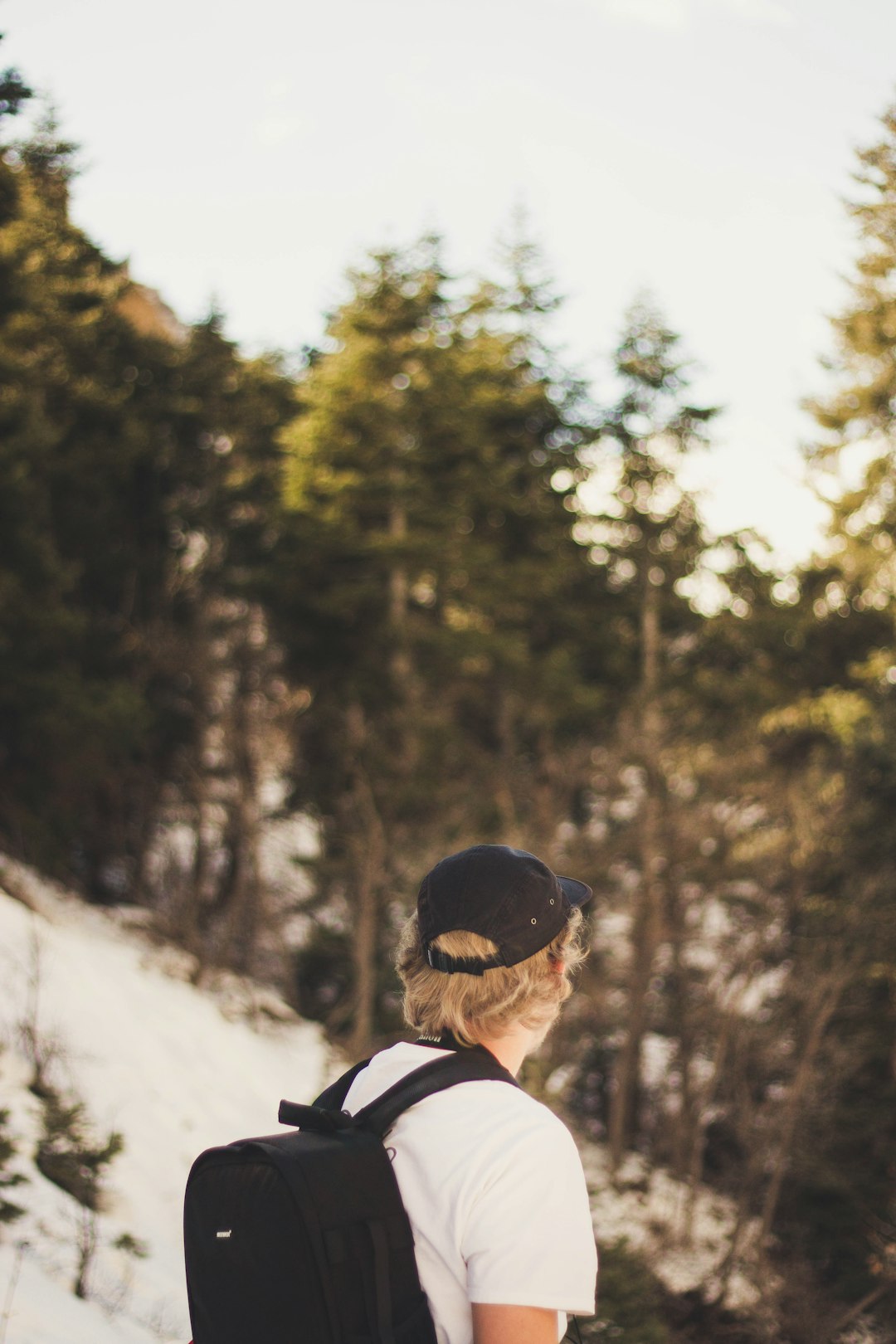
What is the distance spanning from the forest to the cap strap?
13391 mm

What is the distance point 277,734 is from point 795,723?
10.8 m

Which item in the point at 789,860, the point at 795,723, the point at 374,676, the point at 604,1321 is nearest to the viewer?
the point at 604,1321

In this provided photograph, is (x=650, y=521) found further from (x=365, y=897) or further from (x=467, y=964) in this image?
(x=467, y=964)

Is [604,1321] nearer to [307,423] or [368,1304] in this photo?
[368,1304]

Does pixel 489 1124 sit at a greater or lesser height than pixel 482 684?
greater

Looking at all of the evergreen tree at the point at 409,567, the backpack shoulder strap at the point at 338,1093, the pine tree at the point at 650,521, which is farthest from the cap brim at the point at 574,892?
the pine tree at the point at 650,521

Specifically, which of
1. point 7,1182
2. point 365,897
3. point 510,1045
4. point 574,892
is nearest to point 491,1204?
point 510,1045

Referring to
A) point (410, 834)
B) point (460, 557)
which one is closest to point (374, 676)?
point (460, 557)

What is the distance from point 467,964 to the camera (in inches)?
→ 74.6

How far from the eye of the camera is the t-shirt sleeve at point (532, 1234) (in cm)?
161

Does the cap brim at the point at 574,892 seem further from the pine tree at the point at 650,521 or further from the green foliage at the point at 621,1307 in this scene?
the pine tree at the point at 650,521

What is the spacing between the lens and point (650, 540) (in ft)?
77.5

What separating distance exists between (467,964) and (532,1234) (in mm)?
438

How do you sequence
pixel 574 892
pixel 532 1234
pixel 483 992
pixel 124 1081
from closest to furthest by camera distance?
pixel 532 1234, pixel 483 992, pixel 574 892, pixel 124 1081
